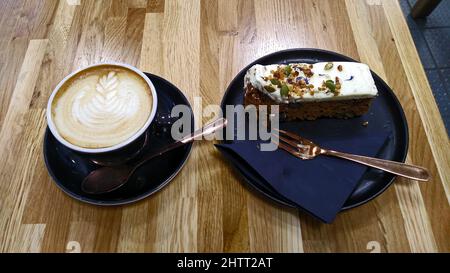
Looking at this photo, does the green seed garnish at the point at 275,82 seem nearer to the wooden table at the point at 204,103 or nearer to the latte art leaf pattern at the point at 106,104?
the wooden table at the point at 204,103

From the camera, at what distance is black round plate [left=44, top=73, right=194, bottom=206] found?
2.03 feet

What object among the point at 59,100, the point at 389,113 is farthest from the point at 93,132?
the point at 389,113

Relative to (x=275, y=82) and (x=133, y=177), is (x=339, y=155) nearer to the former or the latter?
(x=275, y=82)

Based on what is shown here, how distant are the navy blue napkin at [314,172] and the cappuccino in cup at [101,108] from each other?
17cm

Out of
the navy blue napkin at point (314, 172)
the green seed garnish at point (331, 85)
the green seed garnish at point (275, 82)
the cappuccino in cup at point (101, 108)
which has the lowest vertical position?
the cappuccino in cup at point (101, 108)

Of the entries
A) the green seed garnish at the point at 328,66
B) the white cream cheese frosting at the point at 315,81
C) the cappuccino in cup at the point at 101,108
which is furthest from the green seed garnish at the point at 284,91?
the cappuccino in cup at the point at 101,108

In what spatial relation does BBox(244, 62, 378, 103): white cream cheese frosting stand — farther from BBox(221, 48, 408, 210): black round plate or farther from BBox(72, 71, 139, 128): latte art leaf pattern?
BBox(72, 71, 139, 128): latte art leaf pattern

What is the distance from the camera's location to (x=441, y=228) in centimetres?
64

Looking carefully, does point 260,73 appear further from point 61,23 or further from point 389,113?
point 61,23

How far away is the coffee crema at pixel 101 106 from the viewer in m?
Result: 0.60

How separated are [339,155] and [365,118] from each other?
134 millimetres

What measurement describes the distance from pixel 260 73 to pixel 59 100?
41 cm

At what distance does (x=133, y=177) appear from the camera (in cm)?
66

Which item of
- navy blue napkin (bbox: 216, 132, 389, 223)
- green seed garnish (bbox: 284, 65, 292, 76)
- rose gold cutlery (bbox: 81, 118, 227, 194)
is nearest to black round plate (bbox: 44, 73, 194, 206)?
rose gold cutlery (bbox: 81, 118, 227, 194)
